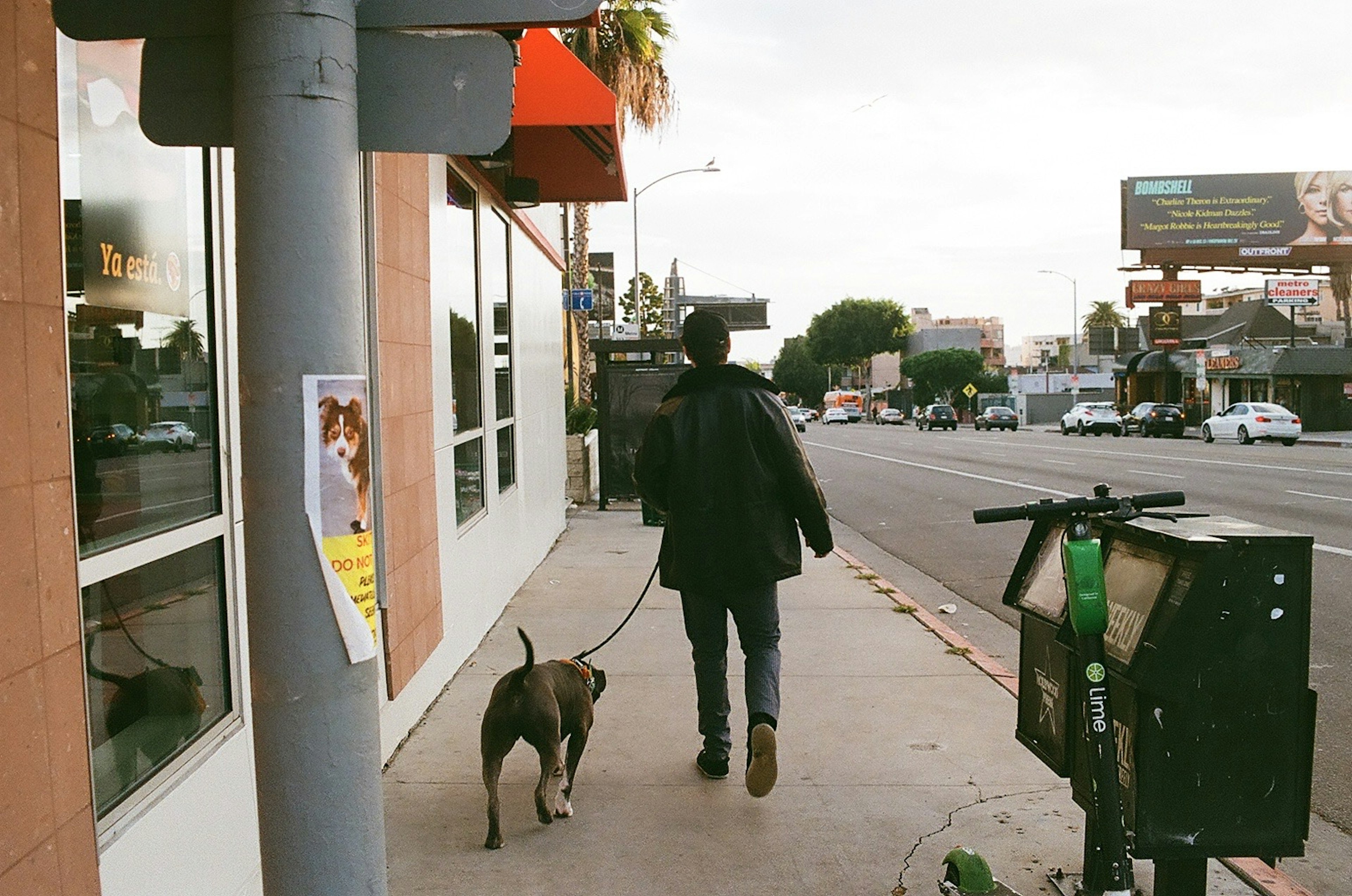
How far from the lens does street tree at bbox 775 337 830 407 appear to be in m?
133

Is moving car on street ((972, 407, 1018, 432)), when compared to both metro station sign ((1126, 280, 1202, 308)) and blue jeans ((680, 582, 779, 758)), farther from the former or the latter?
blue jeans ((680, 582, 779, 758))

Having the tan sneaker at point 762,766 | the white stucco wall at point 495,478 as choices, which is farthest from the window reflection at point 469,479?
the tan sneaker at point 762,766

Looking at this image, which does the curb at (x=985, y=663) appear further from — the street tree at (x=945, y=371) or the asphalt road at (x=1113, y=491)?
the street tree at (x=945, y=371)

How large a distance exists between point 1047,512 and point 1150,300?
215 ft

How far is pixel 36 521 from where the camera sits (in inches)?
94.2

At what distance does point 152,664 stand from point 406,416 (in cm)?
248

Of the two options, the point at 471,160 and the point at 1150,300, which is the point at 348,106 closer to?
the point at 471,160

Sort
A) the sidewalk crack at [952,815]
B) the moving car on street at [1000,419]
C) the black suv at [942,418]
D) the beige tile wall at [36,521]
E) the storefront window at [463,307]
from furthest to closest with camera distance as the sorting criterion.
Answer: the black suv at [942,418] → the moving car on street at [1000,419] → the storefront window at [463,307] → the sidewalk crack at [952,815] → the beige tile wall at [36,521]

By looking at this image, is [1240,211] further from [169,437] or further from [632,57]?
[169,437]

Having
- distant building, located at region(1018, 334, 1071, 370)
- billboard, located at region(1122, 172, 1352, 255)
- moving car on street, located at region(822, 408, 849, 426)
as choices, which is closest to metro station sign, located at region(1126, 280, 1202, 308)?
billboard, located at region(1122, 172, 1352, 255)

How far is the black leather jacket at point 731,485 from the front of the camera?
4883 millimetres

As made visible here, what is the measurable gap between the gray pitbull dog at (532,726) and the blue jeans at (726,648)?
2.09 ft

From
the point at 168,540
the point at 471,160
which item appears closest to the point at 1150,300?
the point at 471,160

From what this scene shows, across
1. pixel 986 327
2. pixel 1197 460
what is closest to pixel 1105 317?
pixel 986 327
